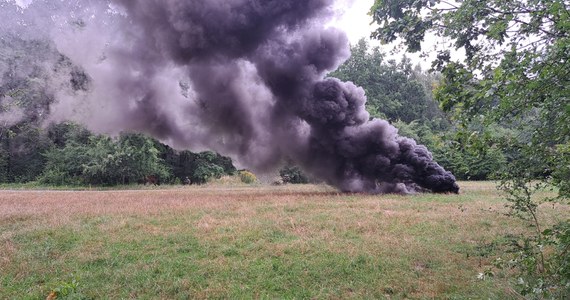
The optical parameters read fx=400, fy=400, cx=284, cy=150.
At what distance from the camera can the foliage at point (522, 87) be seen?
442cm

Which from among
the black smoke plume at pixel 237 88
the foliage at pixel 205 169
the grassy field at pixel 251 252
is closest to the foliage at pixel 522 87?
the grassy field at pixel 251 252

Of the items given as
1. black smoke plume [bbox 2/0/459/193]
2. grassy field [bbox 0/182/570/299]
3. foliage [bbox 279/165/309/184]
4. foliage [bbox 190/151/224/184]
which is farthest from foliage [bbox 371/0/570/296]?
foliage [bbox 190/151/224/184]

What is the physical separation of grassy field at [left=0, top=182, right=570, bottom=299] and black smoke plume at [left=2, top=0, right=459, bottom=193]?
6890 mm

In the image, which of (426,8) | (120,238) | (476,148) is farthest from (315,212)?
(476,148)

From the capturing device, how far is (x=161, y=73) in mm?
20828

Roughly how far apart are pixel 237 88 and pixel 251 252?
14156mm

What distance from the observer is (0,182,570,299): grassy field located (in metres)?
7.70

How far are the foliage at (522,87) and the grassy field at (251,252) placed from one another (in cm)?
193

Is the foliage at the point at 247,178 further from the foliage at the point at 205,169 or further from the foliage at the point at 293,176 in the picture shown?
the foliage at the point at 205,169

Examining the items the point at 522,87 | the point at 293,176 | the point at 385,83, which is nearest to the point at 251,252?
the point at 522,87

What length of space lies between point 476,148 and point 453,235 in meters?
7.24

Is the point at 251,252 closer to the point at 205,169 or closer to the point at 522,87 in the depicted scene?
the point at 522,87

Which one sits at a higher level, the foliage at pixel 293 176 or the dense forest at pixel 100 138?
the dense forest at pixel 100 138

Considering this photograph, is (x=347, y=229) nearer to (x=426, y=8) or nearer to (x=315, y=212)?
(x=315, y=212)
